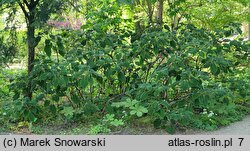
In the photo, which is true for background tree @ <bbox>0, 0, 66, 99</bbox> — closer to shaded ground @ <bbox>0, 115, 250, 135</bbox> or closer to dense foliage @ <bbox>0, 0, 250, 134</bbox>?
dense foliage @ <bbox>0, 0, 250, 134</bbox>

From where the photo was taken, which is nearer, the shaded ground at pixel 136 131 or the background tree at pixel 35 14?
the shaded ground at pixel 136 131

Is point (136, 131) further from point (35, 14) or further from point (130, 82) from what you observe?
point (35, 14)

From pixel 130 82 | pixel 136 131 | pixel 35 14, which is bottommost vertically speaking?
pixel 136 131

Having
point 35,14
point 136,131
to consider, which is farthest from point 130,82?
point 35,14

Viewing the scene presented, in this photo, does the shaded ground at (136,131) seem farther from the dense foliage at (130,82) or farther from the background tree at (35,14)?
the background tree at (35,14)

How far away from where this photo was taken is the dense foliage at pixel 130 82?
452cm

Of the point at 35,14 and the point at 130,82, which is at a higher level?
the point at 35,14

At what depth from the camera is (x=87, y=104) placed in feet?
15.3

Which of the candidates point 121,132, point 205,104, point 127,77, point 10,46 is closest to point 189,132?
point 205,104

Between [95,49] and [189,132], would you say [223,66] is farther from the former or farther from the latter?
[95,49]

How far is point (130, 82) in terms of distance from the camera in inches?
211

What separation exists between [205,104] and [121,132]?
1.00 metres

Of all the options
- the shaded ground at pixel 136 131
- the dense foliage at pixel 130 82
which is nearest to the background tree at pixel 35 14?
the dense foliage at pixel 130 82

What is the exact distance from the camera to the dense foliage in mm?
4520
